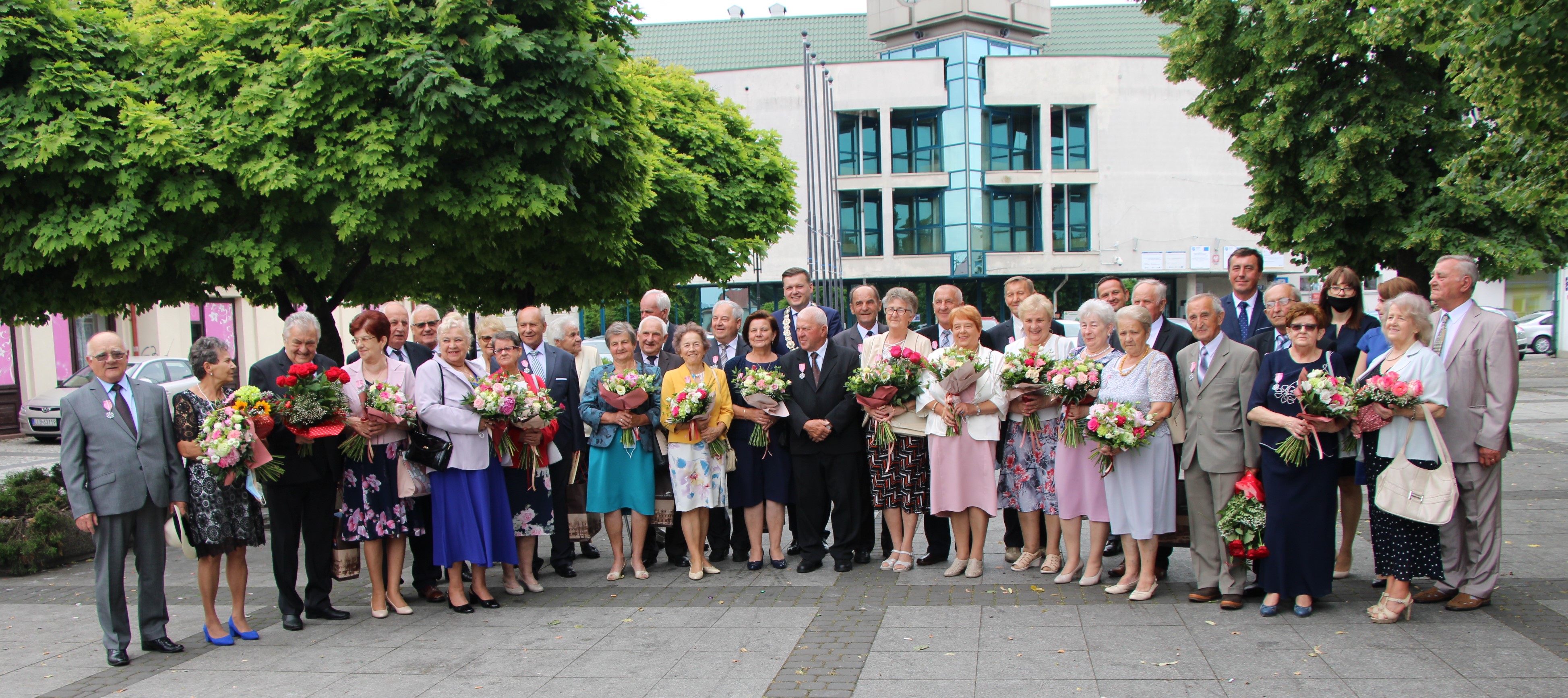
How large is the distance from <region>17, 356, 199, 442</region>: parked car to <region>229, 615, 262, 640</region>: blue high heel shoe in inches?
608

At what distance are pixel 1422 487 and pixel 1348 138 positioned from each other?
9.40 meters

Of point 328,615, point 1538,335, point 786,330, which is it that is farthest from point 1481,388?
point 1538,335

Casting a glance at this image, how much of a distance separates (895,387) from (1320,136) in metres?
10.3

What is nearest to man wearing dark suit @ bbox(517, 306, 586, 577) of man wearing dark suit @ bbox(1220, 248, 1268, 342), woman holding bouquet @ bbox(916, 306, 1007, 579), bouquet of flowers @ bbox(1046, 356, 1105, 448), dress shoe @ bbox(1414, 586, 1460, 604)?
woman holding bouquet @ bbox(916, 306, 1007, 579)

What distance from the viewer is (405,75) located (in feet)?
28.8

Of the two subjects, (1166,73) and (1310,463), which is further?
(1166,73)

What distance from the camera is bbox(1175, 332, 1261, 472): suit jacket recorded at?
6484 millimetres

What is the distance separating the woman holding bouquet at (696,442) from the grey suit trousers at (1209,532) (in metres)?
3.35

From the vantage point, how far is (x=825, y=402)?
791cm

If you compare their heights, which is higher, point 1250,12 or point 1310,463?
point 1250,12

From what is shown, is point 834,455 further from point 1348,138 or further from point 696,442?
point 1348,138

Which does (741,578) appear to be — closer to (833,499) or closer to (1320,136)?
(833,499)

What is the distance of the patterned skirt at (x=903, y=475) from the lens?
7.83 metres

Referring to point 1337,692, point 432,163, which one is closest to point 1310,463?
point 1337,692
